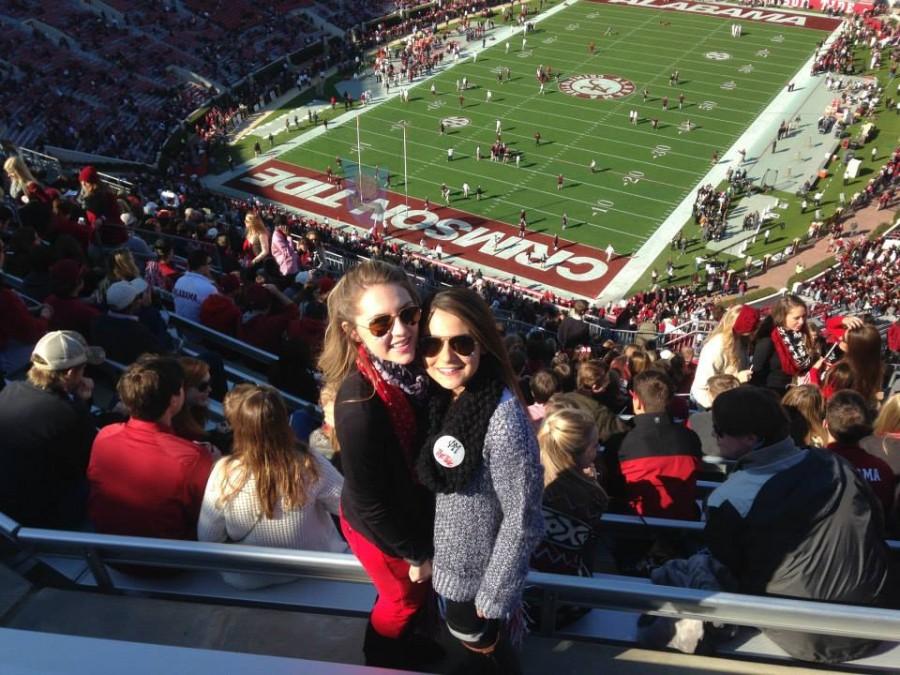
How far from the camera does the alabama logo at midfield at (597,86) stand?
3722cm

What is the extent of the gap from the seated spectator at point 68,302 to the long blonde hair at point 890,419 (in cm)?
528

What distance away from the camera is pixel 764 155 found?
30844 millimetres

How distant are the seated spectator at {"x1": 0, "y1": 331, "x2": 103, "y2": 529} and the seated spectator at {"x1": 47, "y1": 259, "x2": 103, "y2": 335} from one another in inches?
82.4

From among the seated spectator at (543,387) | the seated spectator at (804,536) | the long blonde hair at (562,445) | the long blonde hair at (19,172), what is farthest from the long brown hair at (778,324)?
the long blonde hair at (19,172)

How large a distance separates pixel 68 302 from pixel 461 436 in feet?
15.3

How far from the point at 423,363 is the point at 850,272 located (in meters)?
22.0

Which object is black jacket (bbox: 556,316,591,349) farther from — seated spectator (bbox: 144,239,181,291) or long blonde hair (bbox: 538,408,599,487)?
long blonde hair (bbox: 538,408,599,487)

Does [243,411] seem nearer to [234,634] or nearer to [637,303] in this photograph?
[234,634]

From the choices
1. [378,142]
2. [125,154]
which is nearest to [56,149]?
[125,154]

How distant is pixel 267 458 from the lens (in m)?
3.20

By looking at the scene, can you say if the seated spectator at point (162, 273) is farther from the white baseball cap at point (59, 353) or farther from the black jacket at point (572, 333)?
the black jacket at point (572, 333)

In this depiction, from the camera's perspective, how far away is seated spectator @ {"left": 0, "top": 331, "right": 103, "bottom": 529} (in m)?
3.55

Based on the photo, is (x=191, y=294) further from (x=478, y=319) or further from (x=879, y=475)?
(x=879, y=475)

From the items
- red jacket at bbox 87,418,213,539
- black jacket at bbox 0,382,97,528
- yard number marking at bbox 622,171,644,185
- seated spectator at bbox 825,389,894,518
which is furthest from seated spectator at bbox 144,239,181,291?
yard number marking at bbox 622,171,644,185
